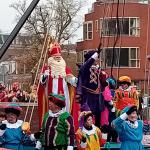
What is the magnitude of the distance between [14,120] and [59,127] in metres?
0.80

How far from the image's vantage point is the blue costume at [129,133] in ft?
24.8

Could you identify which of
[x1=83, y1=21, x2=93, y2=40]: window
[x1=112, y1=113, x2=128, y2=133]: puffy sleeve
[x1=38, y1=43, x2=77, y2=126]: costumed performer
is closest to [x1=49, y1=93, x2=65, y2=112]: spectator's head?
[x1=112, y1=113, x2=128, y2=133]: puffy sleeve

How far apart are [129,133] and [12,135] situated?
4.92 ft

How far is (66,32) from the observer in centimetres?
3922

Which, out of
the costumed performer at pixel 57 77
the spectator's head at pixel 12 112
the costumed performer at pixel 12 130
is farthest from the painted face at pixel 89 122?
the costumed performer at pixel 57 77

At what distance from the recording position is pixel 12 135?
7492 millimetres

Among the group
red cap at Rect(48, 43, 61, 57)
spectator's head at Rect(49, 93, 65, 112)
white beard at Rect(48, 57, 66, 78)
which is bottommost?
spectator's head at Rect(49, 93, 65, 112)

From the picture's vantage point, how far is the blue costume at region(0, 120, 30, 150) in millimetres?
7457

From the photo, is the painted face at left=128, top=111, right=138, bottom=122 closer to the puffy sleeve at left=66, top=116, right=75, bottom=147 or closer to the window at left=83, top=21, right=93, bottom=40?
the puffy sleeve at left=66, top=116, right=75, bottom=147

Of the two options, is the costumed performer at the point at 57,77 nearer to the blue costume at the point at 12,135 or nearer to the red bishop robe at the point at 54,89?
the red bishop robe at the point at 54,89

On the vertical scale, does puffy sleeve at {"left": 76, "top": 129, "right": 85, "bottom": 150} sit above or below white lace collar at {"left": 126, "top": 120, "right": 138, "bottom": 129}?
below

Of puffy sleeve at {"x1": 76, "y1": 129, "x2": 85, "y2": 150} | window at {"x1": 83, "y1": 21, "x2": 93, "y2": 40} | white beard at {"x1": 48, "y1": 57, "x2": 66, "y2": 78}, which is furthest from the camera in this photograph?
window at {"x1": 83, "y1": 21, "x2": 93, "y2": 40}

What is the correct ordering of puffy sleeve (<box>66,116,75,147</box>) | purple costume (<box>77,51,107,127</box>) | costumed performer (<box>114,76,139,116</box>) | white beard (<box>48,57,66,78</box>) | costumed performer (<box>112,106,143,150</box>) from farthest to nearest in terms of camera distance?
costumed performer (<box>114,76,139,116</box>) → white beard (<box>48,57,66,78</box>) → purple costume (<box>77,51,107,127</box>) → costumed performer (<box>112,106,143,150</box>) → puffy sleeve (<box>66,116,75,147</box>)

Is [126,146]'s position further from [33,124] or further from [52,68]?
[33,124]
